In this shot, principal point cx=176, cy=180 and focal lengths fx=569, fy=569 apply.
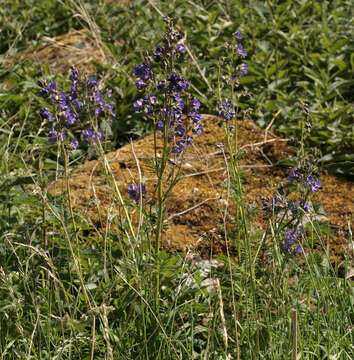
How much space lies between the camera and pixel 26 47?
5.18 meters

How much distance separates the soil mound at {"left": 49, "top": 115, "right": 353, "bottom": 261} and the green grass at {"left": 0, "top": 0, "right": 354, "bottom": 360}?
7.1 inches

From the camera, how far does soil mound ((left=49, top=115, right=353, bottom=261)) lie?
2.95 meters

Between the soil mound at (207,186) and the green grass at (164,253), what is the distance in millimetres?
181

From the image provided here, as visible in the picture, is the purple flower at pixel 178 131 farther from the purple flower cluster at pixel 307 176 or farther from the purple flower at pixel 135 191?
the purple flower cluster at pixel 307 176

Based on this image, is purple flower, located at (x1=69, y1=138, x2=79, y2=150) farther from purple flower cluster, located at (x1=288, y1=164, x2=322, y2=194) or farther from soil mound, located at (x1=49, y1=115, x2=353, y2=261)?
purple flower cluster, located at (x1=288, y1=164, x2=322, y2=194)

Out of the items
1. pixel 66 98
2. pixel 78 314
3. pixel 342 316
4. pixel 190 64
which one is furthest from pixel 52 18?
pixel 342 316

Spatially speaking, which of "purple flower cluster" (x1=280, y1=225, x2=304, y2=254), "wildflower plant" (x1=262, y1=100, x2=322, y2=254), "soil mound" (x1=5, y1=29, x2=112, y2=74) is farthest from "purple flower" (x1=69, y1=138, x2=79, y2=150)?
"soil mound" (x1=5, y1=29, x2=112, y2=74)

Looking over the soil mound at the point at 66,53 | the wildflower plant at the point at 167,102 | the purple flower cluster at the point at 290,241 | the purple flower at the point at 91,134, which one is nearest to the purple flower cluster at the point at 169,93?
the wildflower plant at the point at 167,102

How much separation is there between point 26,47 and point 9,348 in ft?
11.5

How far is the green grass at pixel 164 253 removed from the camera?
6.81 feet

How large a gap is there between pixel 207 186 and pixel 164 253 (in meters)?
1.02

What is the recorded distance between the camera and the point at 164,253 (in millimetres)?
A: 2447

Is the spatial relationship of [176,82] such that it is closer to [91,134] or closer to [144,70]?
[144,70]

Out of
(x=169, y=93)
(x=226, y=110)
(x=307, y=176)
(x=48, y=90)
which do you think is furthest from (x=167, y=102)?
(x=307, y=176)
